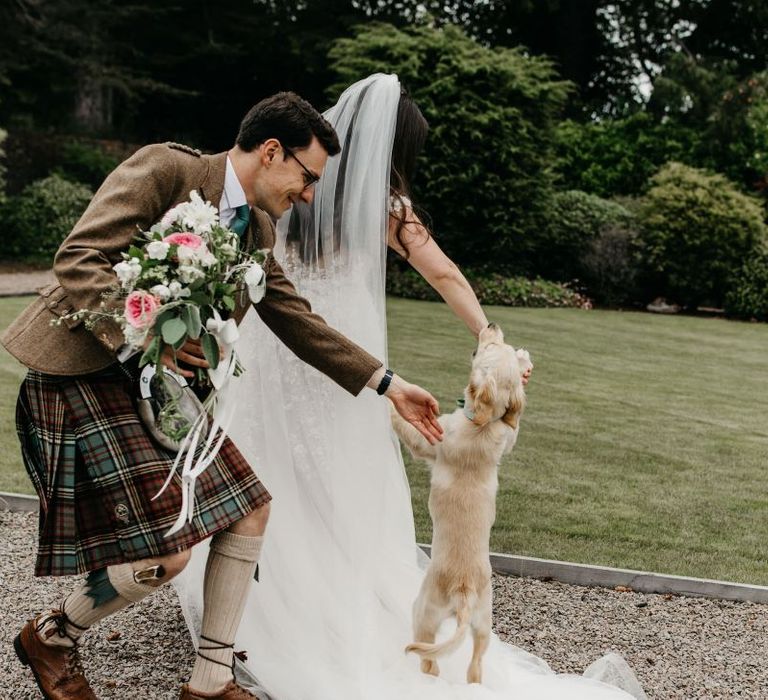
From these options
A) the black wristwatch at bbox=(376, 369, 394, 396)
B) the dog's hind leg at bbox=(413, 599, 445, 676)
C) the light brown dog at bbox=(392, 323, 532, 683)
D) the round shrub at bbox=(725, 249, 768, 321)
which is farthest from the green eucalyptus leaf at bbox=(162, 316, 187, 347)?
the round shrub at bbox=(725, 249, 768, 321)

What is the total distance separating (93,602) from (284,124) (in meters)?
1.61

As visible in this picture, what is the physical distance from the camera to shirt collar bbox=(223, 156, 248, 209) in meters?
2.96

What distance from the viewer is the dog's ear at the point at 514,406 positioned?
3369 millimetres

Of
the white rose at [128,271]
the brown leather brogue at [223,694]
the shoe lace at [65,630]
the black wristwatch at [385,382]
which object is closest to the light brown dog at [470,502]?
the black wristwatch at [385,382]

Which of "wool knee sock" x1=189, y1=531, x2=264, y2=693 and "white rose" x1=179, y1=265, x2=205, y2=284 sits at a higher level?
"white rose" x1=179, y1=265, x2=205, y2=284

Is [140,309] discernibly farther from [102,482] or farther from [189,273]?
[102,482]

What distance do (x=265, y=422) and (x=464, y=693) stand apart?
4.28 feet

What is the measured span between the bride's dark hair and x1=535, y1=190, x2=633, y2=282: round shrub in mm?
15124

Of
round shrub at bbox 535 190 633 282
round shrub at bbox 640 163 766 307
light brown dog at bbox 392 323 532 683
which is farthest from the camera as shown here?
round shrub at bbox 535 190 633 282

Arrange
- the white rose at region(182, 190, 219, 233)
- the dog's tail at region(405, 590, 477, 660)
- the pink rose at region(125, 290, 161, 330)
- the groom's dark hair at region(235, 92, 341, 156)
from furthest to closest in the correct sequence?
the dog's tail at region(405, 590, 477, 660) → the groom's dark hair at region(235, 92, 341, 156) → the white rose at region(182, 190, 219, 233) → the pink rose at region(125, 290, 161, 330)

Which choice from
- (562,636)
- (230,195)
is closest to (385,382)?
(230,195)

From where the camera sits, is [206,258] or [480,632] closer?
[206,258]

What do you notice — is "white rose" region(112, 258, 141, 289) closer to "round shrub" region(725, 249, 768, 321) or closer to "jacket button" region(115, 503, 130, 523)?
"jacket button" region(115, 503, 130, 523)

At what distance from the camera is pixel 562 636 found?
3.99 m
